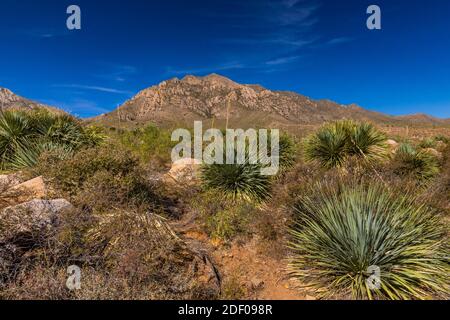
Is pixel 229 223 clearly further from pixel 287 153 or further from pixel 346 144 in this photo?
pixel 287 153

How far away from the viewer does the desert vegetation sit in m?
3.82

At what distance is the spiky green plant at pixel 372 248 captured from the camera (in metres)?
3.84

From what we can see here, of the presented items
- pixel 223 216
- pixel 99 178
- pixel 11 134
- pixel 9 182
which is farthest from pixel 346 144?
pixel 11 134

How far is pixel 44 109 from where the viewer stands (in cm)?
926

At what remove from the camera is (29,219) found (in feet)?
13.8

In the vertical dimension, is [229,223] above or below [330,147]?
below

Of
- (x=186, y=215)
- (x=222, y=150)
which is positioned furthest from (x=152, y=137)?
(x=186, y=215)

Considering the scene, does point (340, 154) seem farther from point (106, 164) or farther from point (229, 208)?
point (106, 164)

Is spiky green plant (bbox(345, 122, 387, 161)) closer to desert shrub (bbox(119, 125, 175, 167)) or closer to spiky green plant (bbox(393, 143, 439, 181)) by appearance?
spiky green plant (bbox(393, 143, 439, 181))

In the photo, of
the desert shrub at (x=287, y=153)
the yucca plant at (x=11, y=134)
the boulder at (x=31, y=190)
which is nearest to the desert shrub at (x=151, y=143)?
the yucca plant at (x=11, y=134)

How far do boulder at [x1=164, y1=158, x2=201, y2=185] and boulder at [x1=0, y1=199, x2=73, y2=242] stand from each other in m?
4.17

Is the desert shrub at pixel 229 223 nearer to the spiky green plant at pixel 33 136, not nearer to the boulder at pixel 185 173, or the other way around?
the boulder at pixel 185 173

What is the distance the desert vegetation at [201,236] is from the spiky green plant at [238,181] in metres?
0.22

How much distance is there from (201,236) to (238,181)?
2.30 metres
